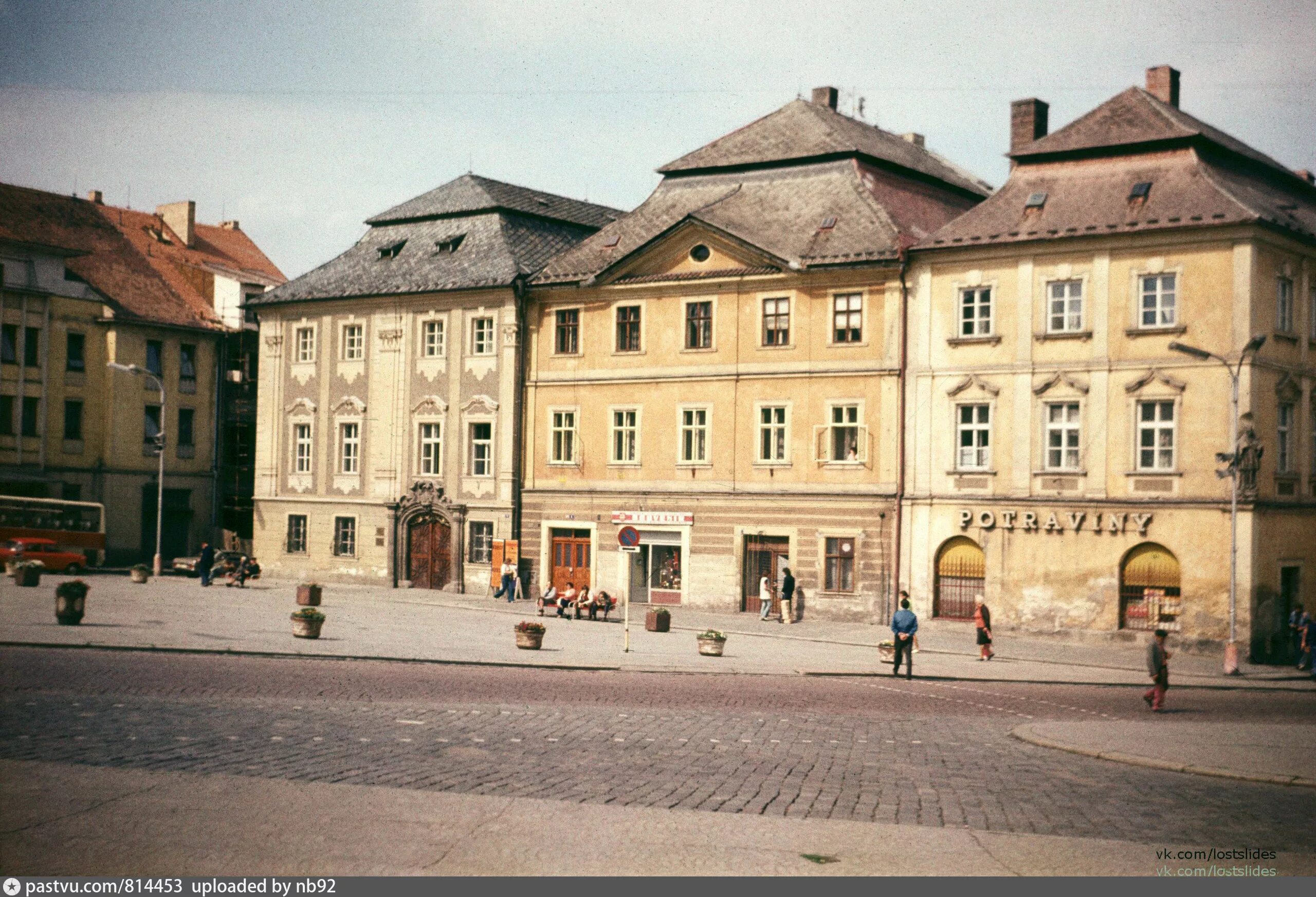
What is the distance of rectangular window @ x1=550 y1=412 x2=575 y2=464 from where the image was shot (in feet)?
180

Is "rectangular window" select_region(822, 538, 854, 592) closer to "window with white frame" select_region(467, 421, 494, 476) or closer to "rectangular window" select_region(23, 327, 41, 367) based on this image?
"window with white frame" select_region(467, 421, 494, 476)

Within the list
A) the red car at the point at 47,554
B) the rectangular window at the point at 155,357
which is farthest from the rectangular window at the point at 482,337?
the rectangular window at the point at 155,357

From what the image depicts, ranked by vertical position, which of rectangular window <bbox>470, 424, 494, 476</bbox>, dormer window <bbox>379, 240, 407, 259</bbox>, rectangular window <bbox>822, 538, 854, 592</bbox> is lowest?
rectangular window <bbox>822, 538, 854, 592</bbox>

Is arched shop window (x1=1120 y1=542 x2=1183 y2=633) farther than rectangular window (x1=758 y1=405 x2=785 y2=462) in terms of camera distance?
No

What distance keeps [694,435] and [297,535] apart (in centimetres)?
2033

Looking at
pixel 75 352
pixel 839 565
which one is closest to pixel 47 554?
pixel 75 352

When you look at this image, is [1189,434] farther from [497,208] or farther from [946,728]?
[497,208]

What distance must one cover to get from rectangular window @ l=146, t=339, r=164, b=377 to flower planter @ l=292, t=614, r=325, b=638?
38.1 m

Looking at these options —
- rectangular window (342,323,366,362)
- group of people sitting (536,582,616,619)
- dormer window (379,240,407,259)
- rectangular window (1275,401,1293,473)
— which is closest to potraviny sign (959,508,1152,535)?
rectangular window (1275,401,1293,473)

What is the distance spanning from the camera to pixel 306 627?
34250mm

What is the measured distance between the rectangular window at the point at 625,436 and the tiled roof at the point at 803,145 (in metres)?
10.0

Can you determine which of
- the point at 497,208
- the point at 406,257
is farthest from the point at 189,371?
the point at 497,208

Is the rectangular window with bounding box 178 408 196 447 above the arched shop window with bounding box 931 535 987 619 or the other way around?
above

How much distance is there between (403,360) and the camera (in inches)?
2325
